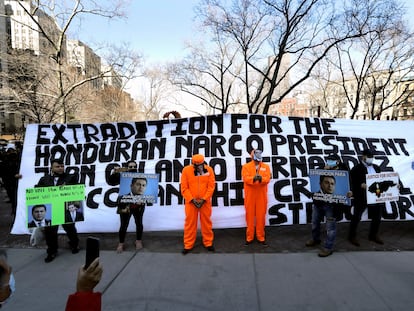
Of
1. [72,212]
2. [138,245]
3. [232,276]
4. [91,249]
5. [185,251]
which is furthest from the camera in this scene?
[138,245]

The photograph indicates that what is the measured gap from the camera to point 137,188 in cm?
468

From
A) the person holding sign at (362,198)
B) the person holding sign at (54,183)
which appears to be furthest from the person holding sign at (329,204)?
the person holding sign at (54,183)

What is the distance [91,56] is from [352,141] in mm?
20274

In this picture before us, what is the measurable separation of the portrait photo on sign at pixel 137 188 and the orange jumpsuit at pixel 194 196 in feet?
1.76

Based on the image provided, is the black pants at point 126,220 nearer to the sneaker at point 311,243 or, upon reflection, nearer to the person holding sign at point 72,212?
the person holding sign at point 72,212

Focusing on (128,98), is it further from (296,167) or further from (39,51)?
(296,167)

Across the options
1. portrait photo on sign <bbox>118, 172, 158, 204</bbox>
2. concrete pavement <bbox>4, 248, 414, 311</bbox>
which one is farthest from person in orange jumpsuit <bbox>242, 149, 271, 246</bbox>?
portrait photo on sign <bbox>118, 172, 158, 204</bbox>

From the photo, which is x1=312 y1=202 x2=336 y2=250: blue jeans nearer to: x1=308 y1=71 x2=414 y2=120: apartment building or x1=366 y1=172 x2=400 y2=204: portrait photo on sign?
x1=366 y1=172 x2=400 y2=204: portrait photo on sign

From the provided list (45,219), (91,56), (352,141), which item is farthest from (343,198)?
(91,56)

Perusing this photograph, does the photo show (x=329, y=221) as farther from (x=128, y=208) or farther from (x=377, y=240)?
(x=128, y=208)

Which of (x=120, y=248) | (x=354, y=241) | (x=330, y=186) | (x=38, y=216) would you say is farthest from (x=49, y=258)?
(x=354, y=241)

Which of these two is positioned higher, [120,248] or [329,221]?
[329,221]

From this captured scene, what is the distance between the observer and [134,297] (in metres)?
3.30

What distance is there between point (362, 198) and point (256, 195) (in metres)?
1.73
